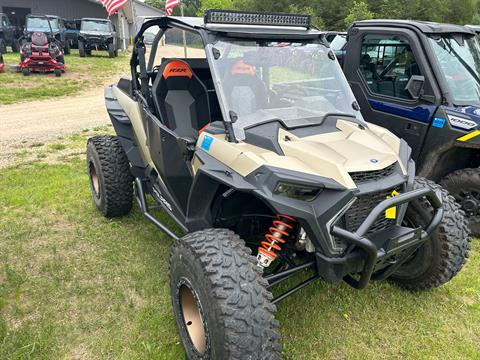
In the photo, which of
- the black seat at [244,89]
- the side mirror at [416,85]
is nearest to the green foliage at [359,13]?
the side mirror at [416,85]

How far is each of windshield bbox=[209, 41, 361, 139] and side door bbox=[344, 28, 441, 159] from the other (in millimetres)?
1524

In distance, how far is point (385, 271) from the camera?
272 cm

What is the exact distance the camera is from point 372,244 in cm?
224

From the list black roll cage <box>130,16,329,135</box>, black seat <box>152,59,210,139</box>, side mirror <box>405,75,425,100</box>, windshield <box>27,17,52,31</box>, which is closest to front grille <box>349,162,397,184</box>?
black roll cage <box>130,16,329,135</box>

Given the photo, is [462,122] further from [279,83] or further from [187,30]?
[187,30]

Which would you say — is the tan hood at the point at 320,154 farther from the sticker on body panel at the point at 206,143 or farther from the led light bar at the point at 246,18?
the led light bar at the point at 246,18

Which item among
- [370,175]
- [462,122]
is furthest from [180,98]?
Result: [462,122]

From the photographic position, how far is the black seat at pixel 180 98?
3.65 meters

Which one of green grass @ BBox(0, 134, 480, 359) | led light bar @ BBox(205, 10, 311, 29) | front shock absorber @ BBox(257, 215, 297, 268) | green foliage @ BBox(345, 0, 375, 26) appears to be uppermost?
green foliage @ BBox(345, 0, 375, 26)

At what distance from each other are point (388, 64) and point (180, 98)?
102 inches

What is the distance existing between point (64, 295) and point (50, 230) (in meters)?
1.22

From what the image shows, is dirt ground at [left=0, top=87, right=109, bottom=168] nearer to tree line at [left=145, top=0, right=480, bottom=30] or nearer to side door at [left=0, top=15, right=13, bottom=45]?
side door at [left=0, top=15, right=13, bottom=45]

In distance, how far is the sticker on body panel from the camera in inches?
109

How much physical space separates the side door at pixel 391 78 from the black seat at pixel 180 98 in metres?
2.22
